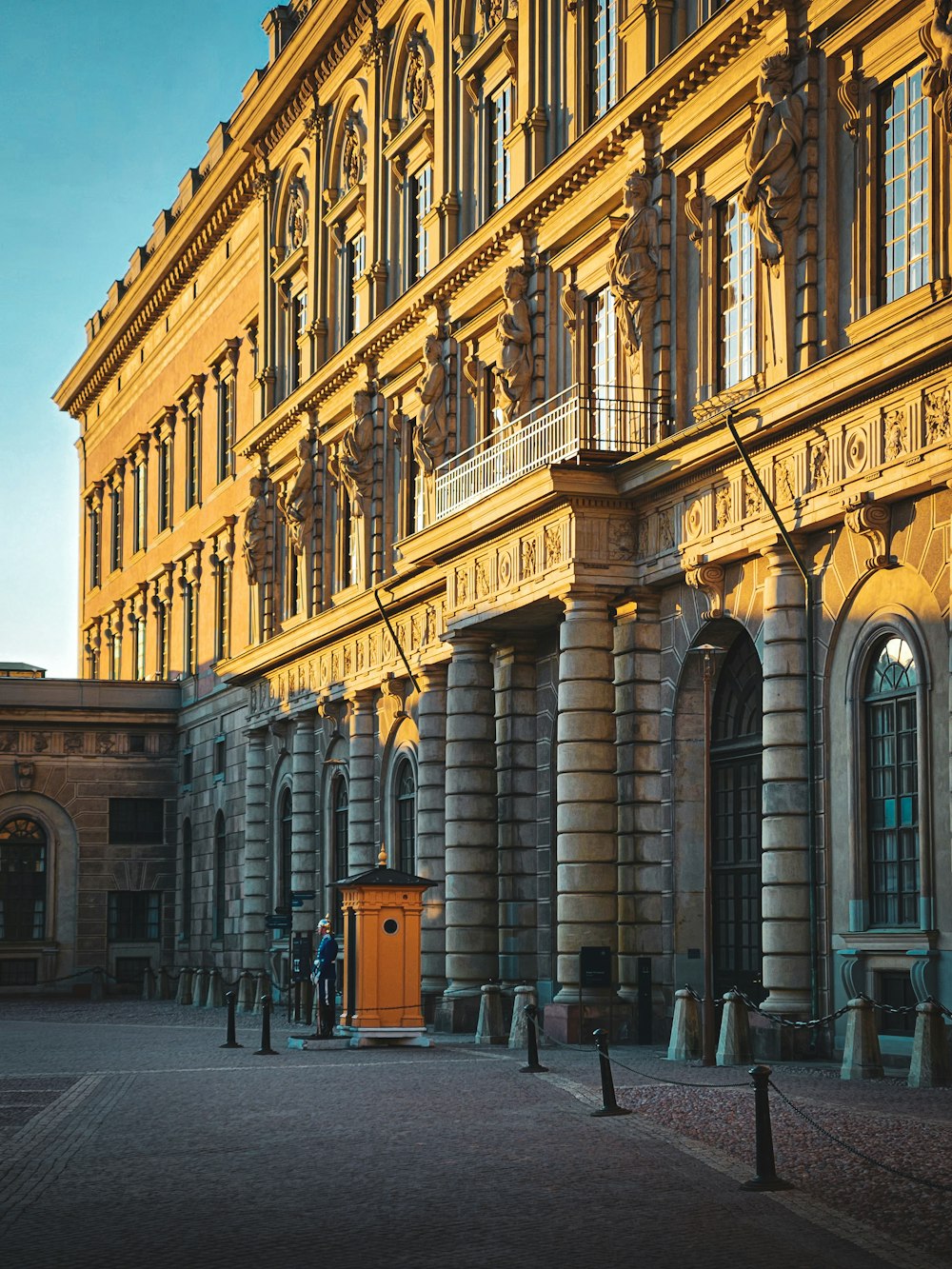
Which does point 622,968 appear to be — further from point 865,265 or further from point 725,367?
point 865,265

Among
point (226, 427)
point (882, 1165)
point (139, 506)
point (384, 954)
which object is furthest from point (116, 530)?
point (882, 1165)

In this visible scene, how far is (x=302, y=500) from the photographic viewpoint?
49094 millimetres

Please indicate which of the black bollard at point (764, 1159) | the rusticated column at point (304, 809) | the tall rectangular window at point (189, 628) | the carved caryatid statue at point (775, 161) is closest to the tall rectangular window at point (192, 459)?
the tall rectangular window at point (189, 628)

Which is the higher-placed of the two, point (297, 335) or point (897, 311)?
point (297, 335)

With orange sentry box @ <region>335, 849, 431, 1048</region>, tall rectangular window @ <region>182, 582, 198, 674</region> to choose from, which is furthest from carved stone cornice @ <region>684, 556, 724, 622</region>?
tall rectangular window @ <region>182, 582, 198, 674</region>

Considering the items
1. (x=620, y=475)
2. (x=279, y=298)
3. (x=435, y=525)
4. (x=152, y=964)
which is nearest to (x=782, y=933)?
(x=620, y=475)

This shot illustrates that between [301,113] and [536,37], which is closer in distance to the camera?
[536,37]

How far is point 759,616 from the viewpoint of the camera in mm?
26891

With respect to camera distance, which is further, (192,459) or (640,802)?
(192,459)

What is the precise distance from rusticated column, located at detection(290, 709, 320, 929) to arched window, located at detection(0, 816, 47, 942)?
1792 centimetres

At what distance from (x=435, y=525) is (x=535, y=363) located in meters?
3.21

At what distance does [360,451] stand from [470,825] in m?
12.0

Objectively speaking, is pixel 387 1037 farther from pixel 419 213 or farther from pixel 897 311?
pixel 419 213

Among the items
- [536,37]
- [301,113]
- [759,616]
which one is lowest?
[759,616]
